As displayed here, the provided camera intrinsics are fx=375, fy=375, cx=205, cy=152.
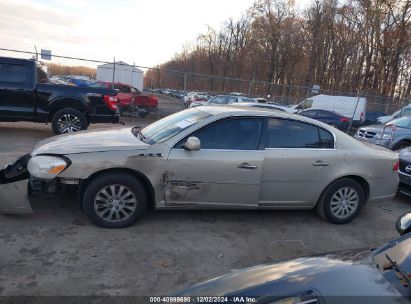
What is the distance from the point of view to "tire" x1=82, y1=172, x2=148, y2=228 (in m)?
4.30

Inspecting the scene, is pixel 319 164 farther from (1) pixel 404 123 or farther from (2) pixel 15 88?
(2) pixel 15 88

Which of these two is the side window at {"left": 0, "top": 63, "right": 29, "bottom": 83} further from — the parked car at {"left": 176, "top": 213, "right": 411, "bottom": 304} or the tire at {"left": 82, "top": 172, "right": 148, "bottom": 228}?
the parked car at {"left": 176, "top": 213, "right": 411, "bottom": 304}

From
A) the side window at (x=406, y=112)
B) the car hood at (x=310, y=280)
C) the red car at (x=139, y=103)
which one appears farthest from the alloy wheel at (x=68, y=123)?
the side window at (x=406, y=112)

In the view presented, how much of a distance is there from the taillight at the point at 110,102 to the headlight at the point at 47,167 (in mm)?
5818

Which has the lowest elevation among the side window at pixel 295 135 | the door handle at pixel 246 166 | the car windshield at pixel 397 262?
the car windshield at pixel 397 262

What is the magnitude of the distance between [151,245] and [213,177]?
3.55 feet

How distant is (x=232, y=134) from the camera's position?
4.71m

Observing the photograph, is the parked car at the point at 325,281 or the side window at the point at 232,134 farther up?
the side window at the point at 232,134

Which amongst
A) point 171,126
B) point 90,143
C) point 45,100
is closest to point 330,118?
point 45,100

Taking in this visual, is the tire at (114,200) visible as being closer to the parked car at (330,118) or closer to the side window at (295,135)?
the side window at (295,135)

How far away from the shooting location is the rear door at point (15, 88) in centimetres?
921

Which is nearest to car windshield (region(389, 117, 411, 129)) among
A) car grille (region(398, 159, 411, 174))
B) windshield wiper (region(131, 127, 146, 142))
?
car grille (region(398, 159, 411, 174))

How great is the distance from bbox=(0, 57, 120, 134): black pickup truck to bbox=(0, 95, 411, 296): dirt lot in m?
4.94

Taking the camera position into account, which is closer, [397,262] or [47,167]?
[397,262]
